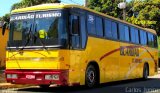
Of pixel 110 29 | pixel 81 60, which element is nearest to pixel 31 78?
pixel 81 60

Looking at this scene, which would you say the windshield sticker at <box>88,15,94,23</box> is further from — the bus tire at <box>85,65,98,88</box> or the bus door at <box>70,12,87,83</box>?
the bus tire at <box>85,65,98,88</box>

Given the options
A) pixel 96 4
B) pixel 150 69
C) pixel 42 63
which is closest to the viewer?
pixel 42 63

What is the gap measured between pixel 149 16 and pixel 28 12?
36710mm

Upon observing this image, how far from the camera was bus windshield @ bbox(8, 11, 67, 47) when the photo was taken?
15.2 meters

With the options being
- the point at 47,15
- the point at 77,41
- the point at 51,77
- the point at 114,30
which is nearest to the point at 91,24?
the point at 77,41

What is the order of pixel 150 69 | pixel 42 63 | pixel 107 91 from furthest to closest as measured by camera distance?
pixel 150 69 < pixel 107 91 < pixel 42 63

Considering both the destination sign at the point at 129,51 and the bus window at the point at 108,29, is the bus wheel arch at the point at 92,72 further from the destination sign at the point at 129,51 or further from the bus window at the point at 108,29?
the destination sign at the point at 129,51

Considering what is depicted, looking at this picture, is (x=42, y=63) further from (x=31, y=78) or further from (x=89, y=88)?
(x=89, y=88)

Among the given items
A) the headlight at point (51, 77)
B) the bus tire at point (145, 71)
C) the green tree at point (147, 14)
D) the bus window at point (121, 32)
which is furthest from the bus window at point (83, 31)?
the green tree at point (147, 14)

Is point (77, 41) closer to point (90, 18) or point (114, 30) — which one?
point (90, 18)

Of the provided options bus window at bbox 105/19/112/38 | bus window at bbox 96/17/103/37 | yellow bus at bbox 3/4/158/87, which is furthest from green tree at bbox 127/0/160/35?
yellow bus at bbox 3/4/158/87

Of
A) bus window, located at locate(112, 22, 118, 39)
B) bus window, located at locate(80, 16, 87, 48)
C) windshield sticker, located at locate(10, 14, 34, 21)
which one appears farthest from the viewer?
bus window, located at locate(112, 22, 118, 39)

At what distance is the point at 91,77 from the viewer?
17172 mm

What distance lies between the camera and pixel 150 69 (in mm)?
25984
